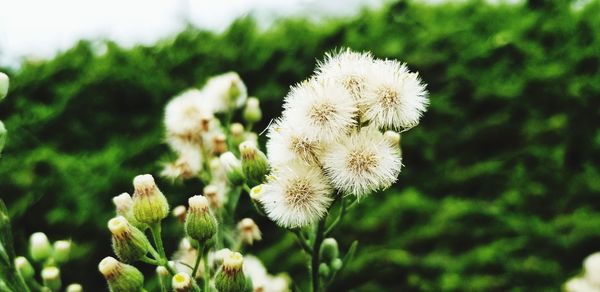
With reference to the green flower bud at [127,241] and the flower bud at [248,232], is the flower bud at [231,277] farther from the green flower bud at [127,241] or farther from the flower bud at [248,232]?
the flower bud at [248,232]

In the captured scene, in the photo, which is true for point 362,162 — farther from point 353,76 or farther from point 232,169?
point 232,169

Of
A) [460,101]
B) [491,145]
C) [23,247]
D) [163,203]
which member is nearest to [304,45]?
[460,101]

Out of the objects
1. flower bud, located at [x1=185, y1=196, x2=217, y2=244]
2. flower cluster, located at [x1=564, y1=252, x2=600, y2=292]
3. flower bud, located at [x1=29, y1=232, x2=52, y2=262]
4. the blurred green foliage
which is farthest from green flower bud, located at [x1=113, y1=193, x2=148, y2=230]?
the blurred green foliage

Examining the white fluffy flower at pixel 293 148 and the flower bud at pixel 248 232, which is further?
the flower bud at pixel 248 232

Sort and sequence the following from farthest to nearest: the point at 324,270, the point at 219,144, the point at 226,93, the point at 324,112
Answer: the point at 226,93, the point at 219,144, the point at 324,270, the point at 324,112

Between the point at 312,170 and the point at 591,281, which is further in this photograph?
the point at 591,281

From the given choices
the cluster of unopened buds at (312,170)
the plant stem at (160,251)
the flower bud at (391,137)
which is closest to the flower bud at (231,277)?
the cluster of unopened buds at (312,170)

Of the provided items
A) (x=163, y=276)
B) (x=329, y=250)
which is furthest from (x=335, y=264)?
(x=163, y=276)
